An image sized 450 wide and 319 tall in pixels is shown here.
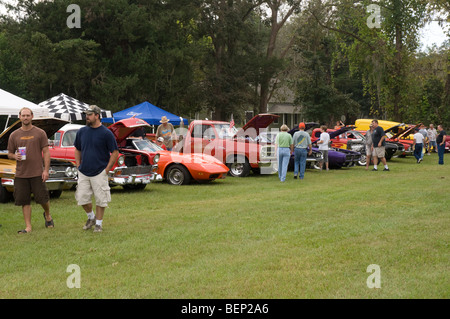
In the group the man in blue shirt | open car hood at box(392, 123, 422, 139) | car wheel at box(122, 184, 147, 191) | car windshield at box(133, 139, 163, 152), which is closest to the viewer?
the man in blue shirt

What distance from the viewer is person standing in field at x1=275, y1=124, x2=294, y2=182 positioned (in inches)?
646

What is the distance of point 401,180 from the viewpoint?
16109 millimetres

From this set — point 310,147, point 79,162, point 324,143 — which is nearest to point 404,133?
point 324,143

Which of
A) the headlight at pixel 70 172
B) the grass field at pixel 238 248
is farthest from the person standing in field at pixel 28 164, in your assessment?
the headlight at pixel 70 172

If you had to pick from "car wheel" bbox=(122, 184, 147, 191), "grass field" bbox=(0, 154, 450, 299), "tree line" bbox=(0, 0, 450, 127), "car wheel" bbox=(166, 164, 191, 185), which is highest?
"tree line" bbox=(0, 0, 450, 127)

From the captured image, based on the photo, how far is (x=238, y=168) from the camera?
17922 mm

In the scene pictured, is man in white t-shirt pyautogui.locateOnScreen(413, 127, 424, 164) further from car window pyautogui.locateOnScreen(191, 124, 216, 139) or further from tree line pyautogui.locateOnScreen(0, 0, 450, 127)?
car window pyautogui.locateOnScreen(191, 124, 216, 139)

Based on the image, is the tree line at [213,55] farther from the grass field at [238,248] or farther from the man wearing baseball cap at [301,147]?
the grass field at [238,248]

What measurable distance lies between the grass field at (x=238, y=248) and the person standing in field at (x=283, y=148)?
400 centimetres

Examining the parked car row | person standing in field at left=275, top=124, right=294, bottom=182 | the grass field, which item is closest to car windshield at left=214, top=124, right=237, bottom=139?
the parked car row

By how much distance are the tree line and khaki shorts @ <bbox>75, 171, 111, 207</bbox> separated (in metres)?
18.5

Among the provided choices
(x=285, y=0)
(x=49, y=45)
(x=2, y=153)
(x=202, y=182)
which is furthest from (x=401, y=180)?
(x=285, y=0)

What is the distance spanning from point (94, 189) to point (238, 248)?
263 centimetres

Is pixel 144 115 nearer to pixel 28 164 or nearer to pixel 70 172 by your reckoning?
pixel 70 172
